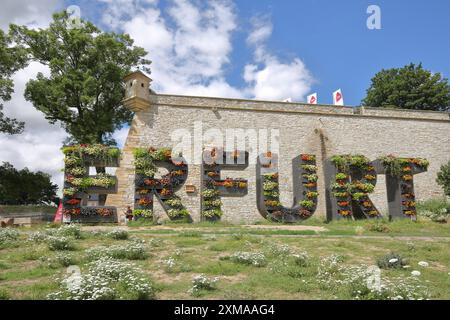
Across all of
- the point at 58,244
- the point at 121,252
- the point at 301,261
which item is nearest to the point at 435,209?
the point at 301,261

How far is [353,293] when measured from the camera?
5.96 meters

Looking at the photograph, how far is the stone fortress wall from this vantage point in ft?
66.4

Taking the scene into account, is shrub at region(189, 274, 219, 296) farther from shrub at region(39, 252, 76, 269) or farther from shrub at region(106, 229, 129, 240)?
shrub at region(106, 229, 129, 240)

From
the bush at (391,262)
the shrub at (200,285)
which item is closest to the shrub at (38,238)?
the shrub at (200,285)

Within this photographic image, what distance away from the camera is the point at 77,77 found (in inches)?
960

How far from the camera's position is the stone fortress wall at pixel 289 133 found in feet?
66.4

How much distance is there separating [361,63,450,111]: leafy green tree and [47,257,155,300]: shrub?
32184mm

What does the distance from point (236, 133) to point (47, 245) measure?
1367 centimetres

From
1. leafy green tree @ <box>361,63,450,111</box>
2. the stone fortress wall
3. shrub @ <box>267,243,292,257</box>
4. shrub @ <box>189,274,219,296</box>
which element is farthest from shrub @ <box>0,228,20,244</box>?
leafy green tree @ <box>361,63,450,111</box>

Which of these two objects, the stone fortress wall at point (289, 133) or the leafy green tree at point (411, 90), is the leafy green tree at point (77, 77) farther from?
the leafy green tree at point (411, 90)

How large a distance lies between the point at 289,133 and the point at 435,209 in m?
8.57

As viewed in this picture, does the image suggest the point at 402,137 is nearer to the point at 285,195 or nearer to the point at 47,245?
the point at 285,195

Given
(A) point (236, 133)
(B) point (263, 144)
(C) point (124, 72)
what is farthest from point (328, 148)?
(C) point (124, 72)

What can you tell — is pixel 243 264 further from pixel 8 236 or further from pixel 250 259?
pixel 8 236
